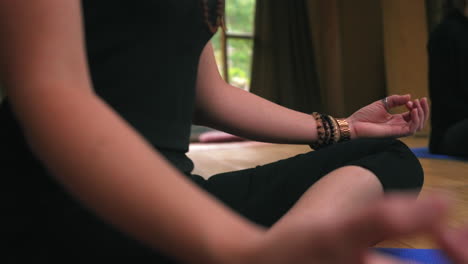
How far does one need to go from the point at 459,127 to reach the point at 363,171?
1.82 metres

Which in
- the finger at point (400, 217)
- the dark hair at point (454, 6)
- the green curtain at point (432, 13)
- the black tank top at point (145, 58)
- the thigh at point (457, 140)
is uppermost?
the black tank top at point (145, 58)

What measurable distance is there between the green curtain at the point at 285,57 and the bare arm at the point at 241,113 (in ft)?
13.4

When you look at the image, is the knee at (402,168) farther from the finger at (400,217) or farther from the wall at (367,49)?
the wall at (367,49)

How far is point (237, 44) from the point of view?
5086mm

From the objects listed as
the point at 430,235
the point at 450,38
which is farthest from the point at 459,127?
the point at 430,235

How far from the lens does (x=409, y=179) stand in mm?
688

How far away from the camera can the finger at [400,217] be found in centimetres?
25

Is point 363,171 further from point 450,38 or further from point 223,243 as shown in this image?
point 450,38

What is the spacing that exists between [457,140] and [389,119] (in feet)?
4.88

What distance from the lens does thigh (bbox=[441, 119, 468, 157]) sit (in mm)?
2162

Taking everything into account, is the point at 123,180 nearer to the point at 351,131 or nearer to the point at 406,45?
the point at 351,131

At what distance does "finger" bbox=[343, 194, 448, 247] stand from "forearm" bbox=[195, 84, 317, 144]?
0.57 m

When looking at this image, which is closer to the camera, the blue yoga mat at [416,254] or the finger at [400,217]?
the finger at [400,217]

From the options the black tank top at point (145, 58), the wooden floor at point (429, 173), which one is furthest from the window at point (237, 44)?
the black tank top at point (145, 58)
